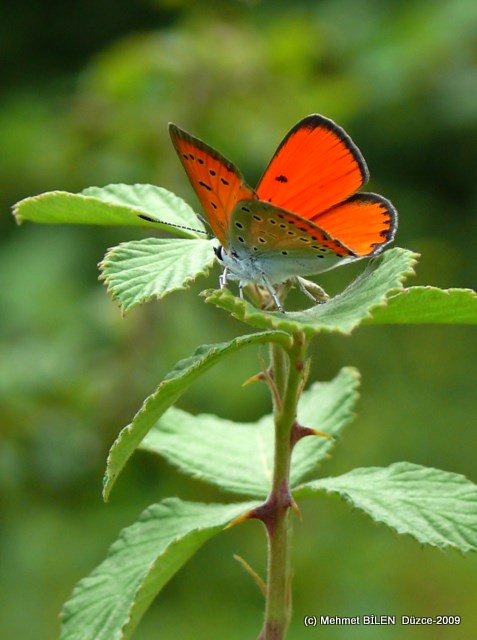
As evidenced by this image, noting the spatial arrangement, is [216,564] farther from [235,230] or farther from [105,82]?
[235,230]

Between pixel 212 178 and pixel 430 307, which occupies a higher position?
pixel 212 178

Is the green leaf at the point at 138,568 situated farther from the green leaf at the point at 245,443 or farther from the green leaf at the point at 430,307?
the green leaf at the point at 430,307

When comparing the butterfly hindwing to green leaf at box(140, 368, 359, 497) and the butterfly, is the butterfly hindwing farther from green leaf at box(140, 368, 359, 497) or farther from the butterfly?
green leaf at box(140, 368, 359, 497)

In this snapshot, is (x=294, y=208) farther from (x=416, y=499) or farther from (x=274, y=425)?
(x=416, y=499)

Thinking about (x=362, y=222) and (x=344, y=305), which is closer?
(x=344, y=305)

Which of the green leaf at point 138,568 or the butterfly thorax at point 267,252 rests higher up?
the butterfly thorax at point 267,252

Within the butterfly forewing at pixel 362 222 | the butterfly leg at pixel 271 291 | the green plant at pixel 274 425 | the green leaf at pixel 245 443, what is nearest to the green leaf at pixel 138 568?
the green plant at pixel 274 425

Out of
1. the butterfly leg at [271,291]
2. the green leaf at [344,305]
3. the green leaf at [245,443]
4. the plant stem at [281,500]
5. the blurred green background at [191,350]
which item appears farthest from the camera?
the blurred green background at [191,350]

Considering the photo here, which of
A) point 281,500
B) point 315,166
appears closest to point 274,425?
point 281,500
